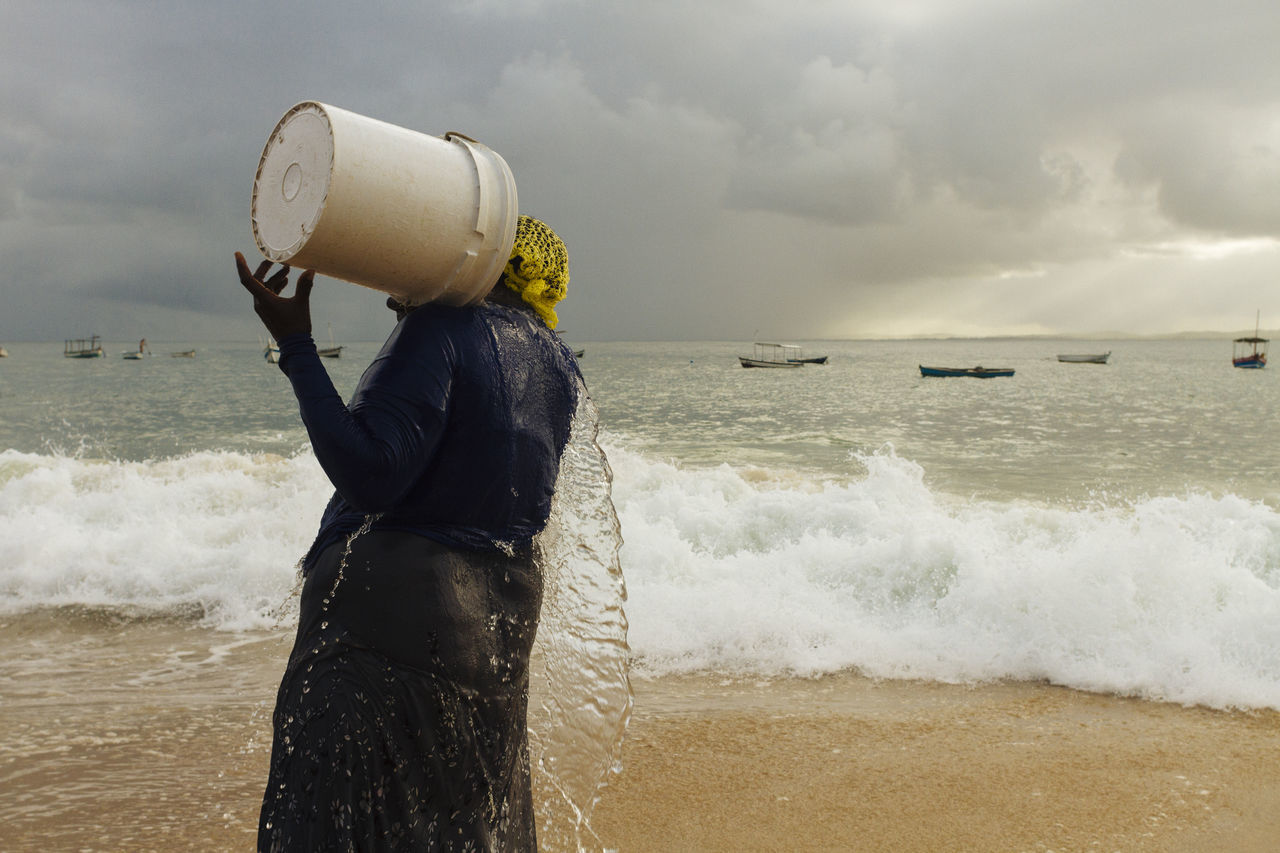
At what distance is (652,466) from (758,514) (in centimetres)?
329

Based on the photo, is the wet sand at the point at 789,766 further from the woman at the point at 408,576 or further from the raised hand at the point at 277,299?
the raised hand at the point at 277,299

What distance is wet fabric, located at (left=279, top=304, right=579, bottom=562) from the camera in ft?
5.11

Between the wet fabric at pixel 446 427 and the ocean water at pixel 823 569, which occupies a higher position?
the wet fabric at pixel 446 427

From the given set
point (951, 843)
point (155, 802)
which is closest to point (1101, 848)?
point (951, 843)

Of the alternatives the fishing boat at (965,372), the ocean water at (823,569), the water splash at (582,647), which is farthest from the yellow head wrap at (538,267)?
the fishing boat at (965,372)

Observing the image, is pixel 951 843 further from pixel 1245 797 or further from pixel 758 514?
pixel 758 514

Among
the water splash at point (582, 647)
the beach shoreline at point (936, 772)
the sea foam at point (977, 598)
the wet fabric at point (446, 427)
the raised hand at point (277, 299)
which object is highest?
the raised hand at point (277, 299)

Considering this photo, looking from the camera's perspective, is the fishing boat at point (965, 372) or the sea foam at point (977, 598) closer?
the sea foam at point (977, 598)

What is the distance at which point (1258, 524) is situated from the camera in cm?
721

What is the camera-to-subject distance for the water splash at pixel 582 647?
7.64ft

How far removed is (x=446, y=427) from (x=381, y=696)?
20.5 inches

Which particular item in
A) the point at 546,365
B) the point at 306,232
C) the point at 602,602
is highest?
the point at 306,232

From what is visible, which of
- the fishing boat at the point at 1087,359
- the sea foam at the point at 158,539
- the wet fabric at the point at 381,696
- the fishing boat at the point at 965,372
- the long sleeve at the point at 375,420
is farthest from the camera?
the fishing boat at the point at 1087,359

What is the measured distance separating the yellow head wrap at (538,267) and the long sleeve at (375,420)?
311 millimetres
